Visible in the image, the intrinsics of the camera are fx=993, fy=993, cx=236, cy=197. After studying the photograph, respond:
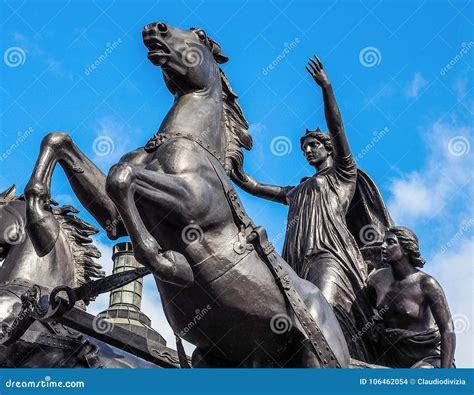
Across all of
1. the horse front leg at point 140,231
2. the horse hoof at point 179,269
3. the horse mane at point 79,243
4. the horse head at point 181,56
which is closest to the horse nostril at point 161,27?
the horse head at point 181,56

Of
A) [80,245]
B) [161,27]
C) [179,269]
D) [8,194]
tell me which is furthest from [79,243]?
[179,269]

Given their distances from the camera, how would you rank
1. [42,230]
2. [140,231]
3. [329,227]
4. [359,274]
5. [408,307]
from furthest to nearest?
[329,227] → [359,274] → [408,307] → [42,230] → [140,231]

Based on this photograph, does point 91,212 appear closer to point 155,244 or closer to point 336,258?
point 155,244

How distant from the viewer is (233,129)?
8305 millimetres

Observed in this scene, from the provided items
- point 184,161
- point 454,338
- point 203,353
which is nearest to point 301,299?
point 203,353

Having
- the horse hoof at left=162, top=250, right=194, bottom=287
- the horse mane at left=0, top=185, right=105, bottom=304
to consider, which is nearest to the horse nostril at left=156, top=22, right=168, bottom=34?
the horse hoof at left=162, top=250, right=194, bottom=287

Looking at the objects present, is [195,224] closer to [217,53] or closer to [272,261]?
[272,261]

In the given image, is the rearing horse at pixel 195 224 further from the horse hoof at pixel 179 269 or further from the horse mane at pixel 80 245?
the horse mane at pixel 80 245

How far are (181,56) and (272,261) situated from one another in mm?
1793

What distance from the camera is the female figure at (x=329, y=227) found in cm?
969

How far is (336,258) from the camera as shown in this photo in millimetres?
9922

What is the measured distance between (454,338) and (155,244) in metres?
3.53

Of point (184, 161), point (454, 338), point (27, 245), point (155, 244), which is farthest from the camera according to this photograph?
point (27, 245)

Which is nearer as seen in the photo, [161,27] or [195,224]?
[195,224]
